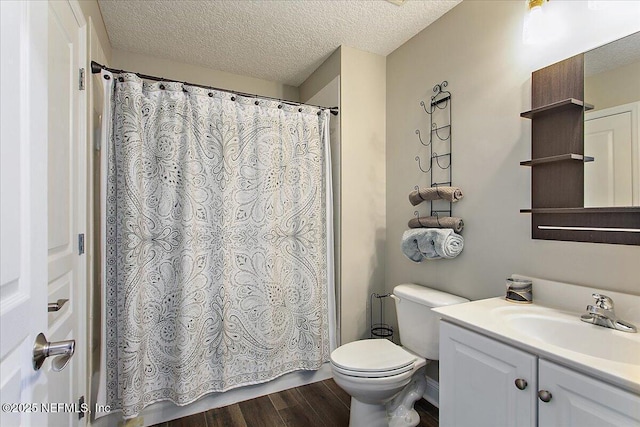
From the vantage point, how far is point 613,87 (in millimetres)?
1188

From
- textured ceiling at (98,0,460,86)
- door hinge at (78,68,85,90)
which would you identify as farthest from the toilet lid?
textured ceiling at (98,0,460,86)

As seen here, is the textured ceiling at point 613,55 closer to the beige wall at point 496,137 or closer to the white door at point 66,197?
the beige wall at point 496,137

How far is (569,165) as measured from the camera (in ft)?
4.26

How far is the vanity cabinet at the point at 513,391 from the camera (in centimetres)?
79

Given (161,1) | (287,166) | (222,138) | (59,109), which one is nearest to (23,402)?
(59,109)

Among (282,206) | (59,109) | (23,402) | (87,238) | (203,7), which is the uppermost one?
(203,7)

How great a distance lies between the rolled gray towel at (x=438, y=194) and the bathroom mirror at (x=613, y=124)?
59 centimetres

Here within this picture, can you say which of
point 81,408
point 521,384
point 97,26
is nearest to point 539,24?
point 521,384

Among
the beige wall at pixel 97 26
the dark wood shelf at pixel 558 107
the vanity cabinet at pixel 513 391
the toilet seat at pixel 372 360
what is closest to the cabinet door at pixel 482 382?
the vanity cabinet at pixel 513 391

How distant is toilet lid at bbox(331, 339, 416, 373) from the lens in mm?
1522

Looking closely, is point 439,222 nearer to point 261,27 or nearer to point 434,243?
point 434,243

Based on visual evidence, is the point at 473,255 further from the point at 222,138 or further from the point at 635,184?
the point at 222,138

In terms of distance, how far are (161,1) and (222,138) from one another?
85 cm

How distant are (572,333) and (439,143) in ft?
3.95
